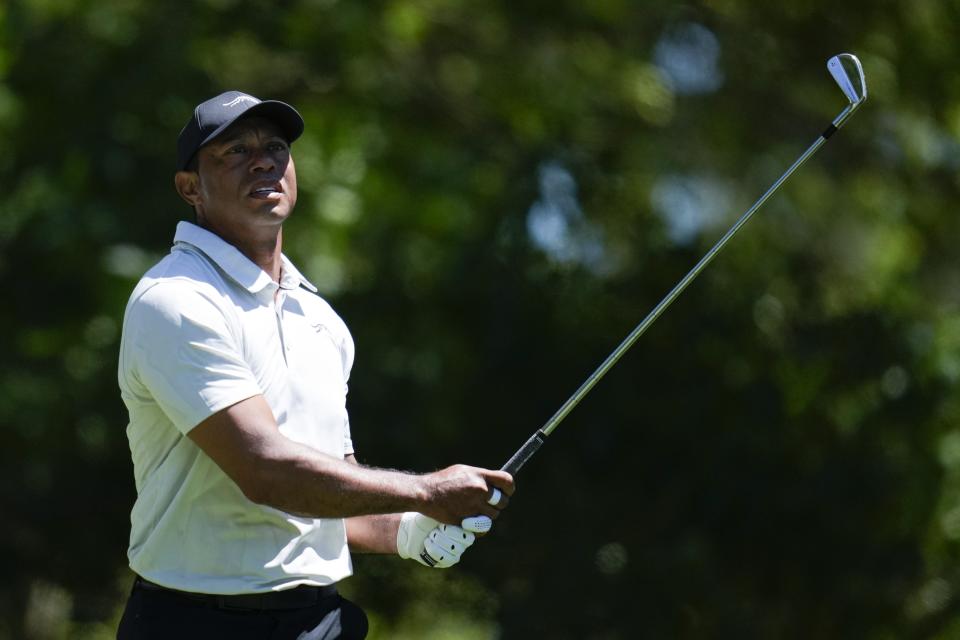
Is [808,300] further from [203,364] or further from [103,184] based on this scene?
[203,364]

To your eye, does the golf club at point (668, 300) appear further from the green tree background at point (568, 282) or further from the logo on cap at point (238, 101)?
the green tree background at point (568, 282)

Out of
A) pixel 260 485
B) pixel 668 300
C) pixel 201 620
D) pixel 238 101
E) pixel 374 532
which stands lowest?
pixel 201 620

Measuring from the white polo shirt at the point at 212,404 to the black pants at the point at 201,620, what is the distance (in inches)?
1.9

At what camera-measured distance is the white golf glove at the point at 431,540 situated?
3221mm

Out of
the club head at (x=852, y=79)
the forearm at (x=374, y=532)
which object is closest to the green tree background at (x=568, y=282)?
the club head at (x=852, y=79)

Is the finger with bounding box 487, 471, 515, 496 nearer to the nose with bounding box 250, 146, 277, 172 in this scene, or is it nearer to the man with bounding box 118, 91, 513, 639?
the man with bounding box 118, 91, 513, 639

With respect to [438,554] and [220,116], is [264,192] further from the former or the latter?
[438,554]

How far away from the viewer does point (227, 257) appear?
10.3ft

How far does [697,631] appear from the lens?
718 cm

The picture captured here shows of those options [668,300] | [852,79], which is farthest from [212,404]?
[852,79]

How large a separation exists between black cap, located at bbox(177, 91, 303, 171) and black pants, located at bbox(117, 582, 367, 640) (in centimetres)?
95

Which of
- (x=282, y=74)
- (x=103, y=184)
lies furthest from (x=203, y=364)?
(x=282, y=74)

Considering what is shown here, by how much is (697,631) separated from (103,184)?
4.02m

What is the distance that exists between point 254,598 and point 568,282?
4.88m
